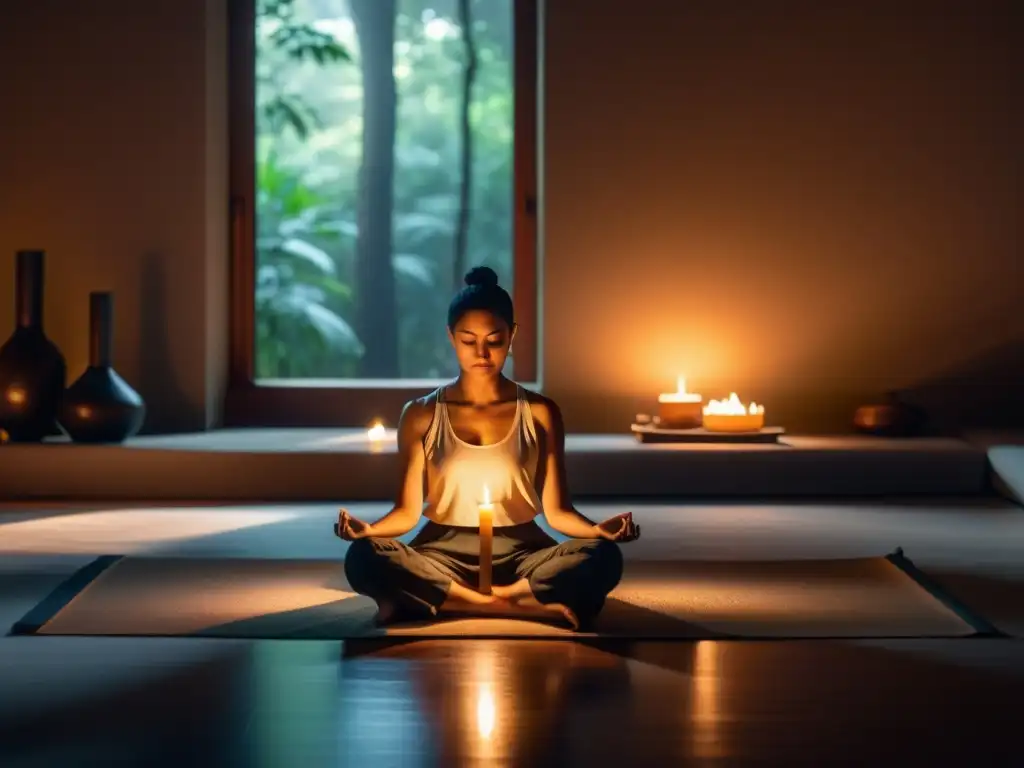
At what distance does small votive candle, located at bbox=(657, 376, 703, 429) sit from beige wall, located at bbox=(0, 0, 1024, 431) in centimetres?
42

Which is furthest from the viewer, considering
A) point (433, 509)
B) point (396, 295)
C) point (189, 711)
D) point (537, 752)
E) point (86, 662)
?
point (396, 295)

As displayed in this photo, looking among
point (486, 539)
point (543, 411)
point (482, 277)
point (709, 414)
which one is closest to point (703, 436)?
point (709, 414)

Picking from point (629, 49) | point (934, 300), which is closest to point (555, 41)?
point (629, 49)

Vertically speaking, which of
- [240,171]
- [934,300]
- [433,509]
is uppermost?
[240,171]

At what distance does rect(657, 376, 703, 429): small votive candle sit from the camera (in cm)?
539

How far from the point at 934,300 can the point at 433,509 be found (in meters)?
3.18

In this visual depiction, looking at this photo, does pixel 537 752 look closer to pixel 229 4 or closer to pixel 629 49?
pixel 629 49

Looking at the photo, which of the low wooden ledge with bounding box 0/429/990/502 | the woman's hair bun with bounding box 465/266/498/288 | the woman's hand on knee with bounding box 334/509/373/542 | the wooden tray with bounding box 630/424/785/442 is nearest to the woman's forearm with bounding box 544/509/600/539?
the woman's hand on knee with bounding box 334/509/373/542

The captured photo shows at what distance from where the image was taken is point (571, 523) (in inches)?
124

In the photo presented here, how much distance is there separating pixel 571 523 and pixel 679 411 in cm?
229

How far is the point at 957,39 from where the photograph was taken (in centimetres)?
575

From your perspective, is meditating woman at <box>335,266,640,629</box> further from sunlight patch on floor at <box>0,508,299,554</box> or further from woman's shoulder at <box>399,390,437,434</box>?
sunlight patch on floor at <box>0,508,299,554</box>

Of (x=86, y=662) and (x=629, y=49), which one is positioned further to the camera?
(x=629, y=49)

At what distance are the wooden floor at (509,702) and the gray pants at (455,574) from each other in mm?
154
